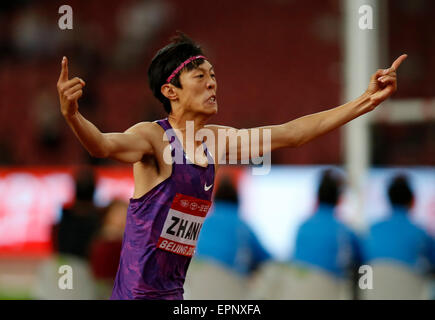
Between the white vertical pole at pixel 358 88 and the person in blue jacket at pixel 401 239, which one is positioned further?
the white vertical pole at pixel 358 88

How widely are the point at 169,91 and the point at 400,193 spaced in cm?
325

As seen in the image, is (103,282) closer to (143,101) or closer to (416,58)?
(143,101)

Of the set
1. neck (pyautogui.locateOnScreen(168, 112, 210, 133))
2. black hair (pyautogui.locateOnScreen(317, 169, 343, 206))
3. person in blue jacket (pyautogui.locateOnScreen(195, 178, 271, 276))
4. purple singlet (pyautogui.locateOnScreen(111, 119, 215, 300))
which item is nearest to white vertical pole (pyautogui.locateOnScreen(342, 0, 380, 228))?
black hair (pyautogui.locateOnScreen(317, 169, 343, 206))

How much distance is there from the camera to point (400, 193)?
21.7ft

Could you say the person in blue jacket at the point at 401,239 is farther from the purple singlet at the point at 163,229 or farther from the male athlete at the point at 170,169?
the purple singlet at the point at 163,229

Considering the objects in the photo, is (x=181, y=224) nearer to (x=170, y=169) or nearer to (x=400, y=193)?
(x=170, y=169)

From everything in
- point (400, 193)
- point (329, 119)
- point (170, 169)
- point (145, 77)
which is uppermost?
point (145, 77)

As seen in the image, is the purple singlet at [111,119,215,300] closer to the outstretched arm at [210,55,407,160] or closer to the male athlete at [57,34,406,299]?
the male athlete at [57,34,406,299]

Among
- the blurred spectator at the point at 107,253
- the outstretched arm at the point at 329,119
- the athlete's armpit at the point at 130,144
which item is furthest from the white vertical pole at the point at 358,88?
the athlete's armpit at the point at 130,144

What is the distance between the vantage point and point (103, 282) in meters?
6.05

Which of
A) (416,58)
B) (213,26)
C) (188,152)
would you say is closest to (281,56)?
(213,26)

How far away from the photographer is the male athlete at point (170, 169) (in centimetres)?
375

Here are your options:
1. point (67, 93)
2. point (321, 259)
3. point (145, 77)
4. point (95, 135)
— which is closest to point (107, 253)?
point (321, 259)

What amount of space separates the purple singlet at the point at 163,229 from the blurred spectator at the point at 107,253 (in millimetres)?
2085
